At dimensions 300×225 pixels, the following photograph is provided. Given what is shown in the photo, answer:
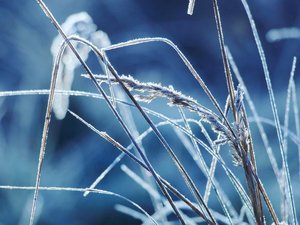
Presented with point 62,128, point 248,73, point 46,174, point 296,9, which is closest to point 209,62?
point 248,73

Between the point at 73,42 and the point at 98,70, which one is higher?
the point at 98,70

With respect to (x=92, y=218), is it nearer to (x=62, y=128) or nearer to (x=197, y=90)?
(x=62, y=128)

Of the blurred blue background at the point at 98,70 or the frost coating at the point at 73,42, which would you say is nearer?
the frost coating at the point at 73,42

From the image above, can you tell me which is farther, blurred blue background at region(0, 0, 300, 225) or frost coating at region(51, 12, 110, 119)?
blurred blue background at region(0, 0, 300, 225)

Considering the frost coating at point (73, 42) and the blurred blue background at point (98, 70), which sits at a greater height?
the blurred blue background at point (98, 70)

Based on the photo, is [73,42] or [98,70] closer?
[73,42]

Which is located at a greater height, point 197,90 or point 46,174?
point 197,90

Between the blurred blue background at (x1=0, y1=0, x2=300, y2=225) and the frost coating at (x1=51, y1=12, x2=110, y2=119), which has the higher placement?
the blurred blue background at (x1=0, y1=0, x2=300, y2=225)

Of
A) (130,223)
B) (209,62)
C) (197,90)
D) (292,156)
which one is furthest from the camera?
(209,62)
